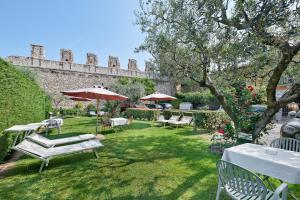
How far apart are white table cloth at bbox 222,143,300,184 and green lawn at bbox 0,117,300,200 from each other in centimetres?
86

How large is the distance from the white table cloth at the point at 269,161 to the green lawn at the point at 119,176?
2.81ft

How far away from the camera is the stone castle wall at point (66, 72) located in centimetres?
1945

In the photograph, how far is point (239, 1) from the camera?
13.9ft

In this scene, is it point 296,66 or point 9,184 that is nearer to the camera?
point 9,184

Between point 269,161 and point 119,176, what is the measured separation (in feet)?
9.09

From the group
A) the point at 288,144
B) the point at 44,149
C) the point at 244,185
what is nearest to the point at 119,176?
the point at 44,149

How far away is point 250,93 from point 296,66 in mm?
2222

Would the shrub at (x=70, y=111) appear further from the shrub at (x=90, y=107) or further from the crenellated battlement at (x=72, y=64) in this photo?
the crenellated battlement at (x=72, y=64)

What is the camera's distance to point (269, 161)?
2473 mm

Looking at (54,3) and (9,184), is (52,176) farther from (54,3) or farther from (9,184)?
(54,3)

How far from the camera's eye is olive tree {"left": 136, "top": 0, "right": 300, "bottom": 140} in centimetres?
432

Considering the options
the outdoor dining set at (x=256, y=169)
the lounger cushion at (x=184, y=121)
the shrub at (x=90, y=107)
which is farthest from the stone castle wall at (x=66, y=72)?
the outdoor dining set at (x=256, y=169)

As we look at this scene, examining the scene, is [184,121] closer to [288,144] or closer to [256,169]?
[288,144]

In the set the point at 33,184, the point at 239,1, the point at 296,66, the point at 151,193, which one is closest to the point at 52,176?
the point at 33,184
